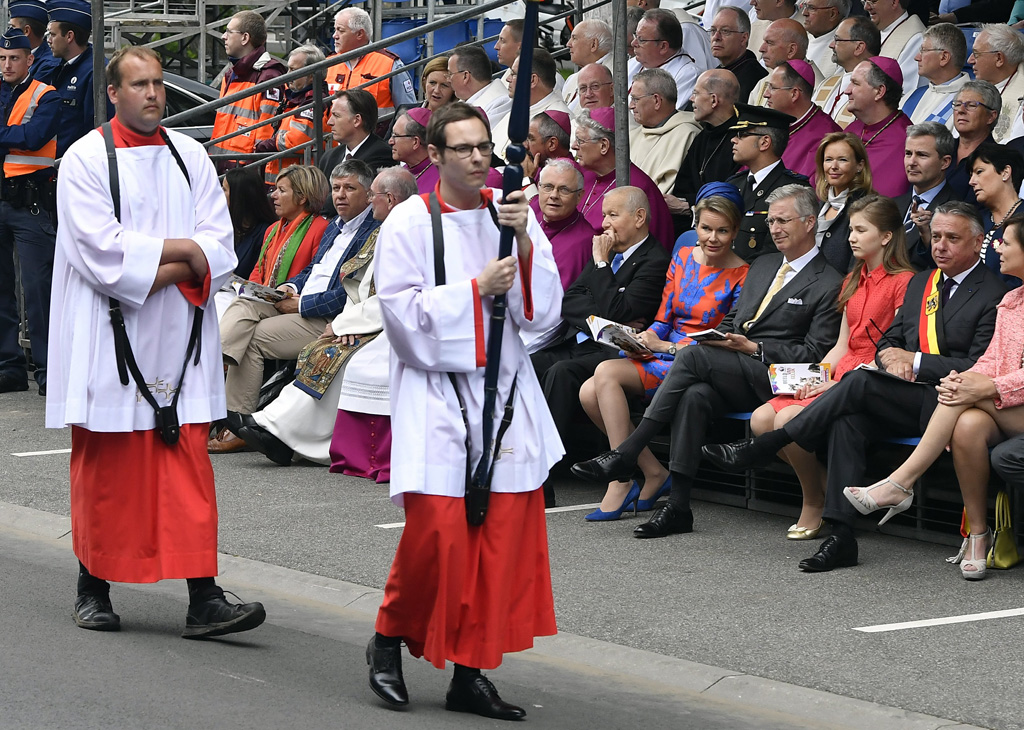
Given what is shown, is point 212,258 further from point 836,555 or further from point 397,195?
point 397,195

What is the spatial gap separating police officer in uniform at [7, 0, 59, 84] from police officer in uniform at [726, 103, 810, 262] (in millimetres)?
5766

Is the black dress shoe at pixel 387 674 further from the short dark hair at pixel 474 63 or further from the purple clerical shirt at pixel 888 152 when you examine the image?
the short dark hair at pixel 474 63

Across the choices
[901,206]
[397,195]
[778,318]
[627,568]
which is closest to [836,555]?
[627,568]

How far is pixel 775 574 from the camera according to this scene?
7.09m

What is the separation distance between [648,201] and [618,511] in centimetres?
193

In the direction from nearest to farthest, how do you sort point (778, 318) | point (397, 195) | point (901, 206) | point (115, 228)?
point (115, 228) < point (778, 318) < point (901, 206) < point (397, 195)

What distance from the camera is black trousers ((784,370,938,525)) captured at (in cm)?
737

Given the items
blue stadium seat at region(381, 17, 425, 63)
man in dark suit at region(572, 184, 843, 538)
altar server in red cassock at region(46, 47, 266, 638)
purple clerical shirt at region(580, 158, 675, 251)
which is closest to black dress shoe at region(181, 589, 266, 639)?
altar server in red cassock at region(46, 47, 266, 638)

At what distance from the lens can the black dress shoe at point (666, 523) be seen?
7.86 metres

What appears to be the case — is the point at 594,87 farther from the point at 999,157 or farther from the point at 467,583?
the point at 467,583

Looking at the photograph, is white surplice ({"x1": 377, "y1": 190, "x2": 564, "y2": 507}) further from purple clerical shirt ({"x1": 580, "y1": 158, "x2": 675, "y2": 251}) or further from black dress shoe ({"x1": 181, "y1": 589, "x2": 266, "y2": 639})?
purple clerical shirt ({"x1": 580, "y1": 158, "x2": 675, "y2": 251})

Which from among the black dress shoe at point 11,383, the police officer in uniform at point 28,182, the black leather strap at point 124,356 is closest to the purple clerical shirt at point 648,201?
the black leather strap at point 124,356

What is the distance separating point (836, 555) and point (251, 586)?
8.67 feet

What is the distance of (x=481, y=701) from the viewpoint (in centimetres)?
519
